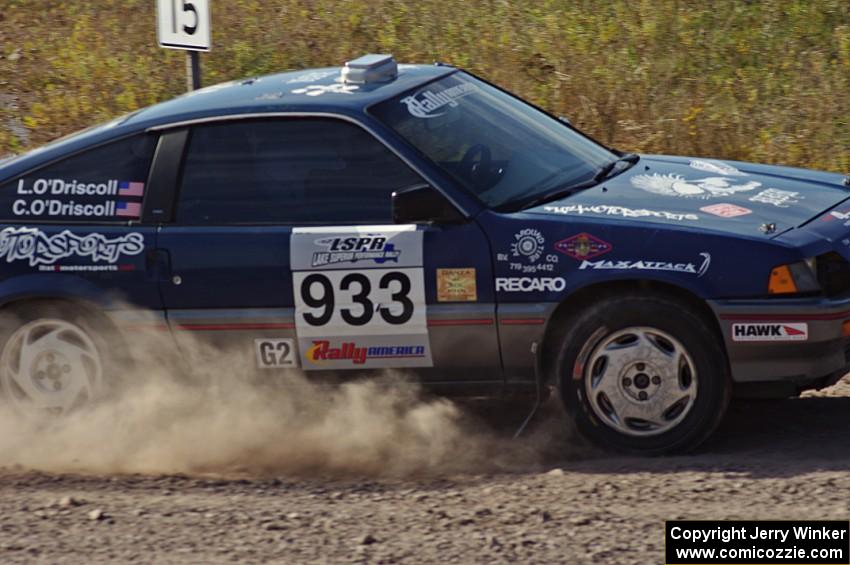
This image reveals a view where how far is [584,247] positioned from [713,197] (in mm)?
750

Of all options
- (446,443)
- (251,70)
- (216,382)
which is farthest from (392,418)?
→ (251,70)

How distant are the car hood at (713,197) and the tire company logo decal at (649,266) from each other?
19 centimetres

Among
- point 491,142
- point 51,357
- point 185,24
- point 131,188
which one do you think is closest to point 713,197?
point 491,142

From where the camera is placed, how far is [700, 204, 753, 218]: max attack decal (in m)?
5.51

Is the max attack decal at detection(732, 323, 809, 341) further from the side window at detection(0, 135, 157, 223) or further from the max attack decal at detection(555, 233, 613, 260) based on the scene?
the side window at detection(0, 135, 157, 223)

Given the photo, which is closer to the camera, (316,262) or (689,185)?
(316,262)

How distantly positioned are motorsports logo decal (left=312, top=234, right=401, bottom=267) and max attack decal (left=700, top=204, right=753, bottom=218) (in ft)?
4.33

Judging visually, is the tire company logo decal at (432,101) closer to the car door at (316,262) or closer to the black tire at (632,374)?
the car door at (316,262)

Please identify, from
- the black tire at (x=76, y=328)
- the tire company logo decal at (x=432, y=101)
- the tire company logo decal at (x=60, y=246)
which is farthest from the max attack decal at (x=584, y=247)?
the black tire at (x=76, y=328)

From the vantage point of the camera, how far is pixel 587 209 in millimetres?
5539

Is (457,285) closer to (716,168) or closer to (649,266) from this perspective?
(649,266)

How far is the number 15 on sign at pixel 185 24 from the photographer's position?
827cm

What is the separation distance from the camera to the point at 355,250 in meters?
5.59

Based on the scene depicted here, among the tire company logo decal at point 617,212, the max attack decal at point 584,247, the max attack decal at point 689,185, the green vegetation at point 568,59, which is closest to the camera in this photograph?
the max attack decal at point 584,247
